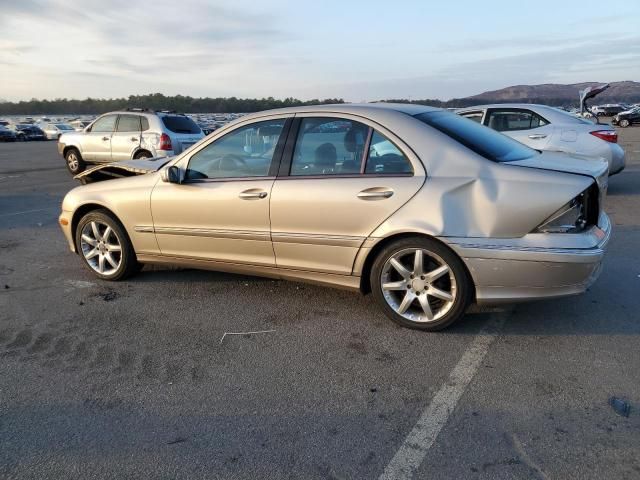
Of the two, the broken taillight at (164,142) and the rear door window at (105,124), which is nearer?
the broken taillight at (164,142)

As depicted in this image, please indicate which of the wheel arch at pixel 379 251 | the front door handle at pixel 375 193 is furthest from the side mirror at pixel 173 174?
the wheel arch at pixel 379 251

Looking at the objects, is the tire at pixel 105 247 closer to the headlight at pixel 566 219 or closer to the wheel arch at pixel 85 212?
the wheel arch at pixel 85 212

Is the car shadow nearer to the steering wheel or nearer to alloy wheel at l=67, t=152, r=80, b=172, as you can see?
the steering wheel

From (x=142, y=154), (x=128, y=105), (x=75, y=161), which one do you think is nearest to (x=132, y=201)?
(x=142, y=154)

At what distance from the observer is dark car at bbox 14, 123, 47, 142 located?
37.3 metres

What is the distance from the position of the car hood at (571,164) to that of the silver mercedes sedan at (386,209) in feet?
0.06

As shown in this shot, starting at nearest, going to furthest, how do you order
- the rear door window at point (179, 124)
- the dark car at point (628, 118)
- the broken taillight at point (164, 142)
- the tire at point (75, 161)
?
the broken taillight at point (164, 142)
the rear door window at point (179, 124)
the tire at point (75, 161)
the dark car at point (628, 118)

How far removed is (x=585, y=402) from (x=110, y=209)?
4.11m

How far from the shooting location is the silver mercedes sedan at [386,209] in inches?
134

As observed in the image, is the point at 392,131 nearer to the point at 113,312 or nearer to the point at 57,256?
the point at 113,312

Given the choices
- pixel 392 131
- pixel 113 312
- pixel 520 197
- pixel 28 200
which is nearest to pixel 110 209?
pixel 113 312

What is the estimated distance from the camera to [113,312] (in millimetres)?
4312

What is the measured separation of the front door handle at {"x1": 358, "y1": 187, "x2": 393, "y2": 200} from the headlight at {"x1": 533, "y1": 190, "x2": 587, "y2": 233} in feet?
3.23

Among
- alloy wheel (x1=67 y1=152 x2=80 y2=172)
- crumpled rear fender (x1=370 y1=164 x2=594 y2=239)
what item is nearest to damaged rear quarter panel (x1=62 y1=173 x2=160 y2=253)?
crumpled rear fender (x1=370 y1=164 x2=594 y2=239)
